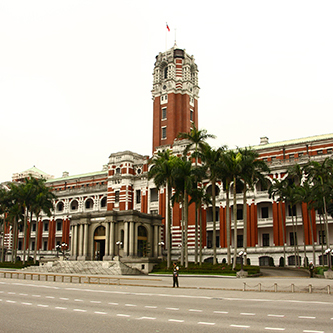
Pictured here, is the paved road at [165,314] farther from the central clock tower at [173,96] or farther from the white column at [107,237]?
the central clock tower at [173,96]

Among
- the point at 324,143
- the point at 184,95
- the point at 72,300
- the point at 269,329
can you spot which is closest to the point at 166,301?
the point at 72,300

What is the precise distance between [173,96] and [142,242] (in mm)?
30903

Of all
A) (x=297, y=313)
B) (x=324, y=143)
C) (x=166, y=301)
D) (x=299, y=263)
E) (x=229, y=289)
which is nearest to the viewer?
(x=297, y=313)

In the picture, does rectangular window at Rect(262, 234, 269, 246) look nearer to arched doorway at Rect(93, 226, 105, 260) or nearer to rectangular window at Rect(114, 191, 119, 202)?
arched doorway at Rect(93, 226, 105, 260)

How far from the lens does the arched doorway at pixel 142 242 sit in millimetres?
64312

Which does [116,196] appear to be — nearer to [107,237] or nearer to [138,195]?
[138,195]

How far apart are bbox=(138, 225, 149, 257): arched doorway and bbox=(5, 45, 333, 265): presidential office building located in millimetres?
164

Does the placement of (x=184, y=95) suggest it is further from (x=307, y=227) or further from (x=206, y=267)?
(x=206, y=267)

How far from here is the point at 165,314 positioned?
16656 millimetres

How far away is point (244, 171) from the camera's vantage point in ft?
165

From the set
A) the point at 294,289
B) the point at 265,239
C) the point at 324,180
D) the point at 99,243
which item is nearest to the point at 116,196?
the point at 99,243

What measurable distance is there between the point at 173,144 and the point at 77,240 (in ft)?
80.9

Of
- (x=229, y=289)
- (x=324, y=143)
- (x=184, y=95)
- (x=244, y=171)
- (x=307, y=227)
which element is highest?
(x=184, y=95)

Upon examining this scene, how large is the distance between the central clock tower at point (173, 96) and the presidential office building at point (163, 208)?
0.20 metres
